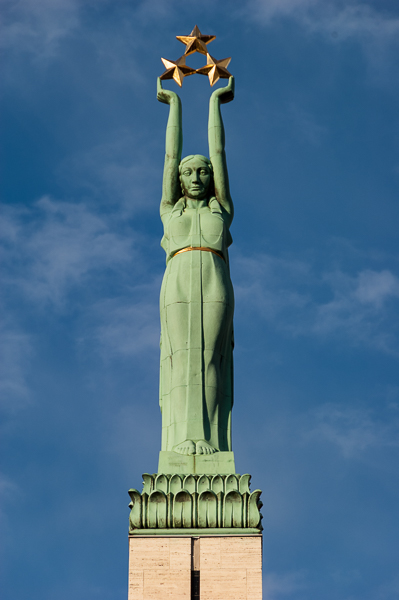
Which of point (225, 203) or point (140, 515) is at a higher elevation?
point (225, 203)

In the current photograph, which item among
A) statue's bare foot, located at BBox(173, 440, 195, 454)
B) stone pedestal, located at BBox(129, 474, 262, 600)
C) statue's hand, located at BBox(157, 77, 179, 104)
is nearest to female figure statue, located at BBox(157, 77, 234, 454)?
statue's bare foot, located at BBox(173, 440, 195, 454)

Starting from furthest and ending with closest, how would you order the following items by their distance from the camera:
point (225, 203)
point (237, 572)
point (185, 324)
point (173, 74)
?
point (173, 74) → point (225, 203) → point (185, 324) → point (237, 572)

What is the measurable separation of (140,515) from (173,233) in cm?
605

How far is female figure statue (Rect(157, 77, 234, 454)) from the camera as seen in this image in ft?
74.6

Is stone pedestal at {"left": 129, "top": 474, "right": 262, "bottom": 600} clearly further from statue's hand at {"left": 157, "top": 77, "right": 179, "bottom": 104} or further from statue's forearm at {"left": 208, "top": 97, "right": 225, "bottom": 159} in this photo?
statue's hand at {"left": 157, "top": 77, "right": 179, "bottom": 104}

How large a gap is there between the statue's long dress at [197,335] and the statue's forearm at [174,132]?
1.45 meters

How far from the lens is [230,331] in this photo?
23875 millimetres

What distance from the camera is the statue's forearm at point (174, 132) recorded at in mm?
25345

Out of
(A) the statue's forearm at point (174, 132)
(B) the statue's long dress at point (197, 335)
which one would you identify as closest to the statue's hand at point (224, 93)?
(A) the statue's forearm at point (174, 132)

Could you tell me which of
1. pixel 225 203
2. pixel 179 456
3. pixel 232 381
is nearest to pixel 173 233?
pixel 225 203

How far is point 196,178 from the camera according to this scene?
25016 mm

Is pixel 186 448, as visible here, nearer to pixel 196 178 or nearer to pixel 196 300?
pixel 196 300

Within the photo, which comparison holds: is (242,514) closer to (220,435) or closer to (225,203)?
(220,435)

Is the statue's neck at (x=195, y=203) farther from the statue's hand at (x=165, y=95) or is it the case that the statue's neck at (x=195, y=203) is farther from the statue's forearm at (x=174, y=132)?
the statue's hand at (x=165, y=95)
